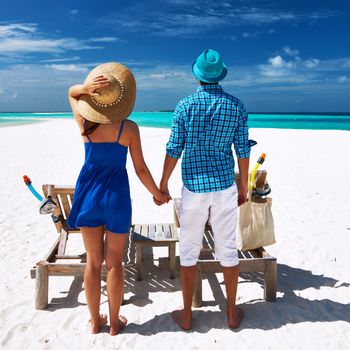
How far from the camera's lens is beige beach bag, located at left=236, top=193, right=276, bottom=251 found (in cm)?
386

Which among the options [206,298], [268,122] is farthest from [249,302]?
[268,122]

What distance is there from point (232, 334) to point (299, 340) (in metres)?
0.56

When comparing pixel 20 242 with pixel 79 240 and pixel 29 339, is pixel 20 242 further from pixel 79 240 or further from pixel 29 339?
pixel 29 339

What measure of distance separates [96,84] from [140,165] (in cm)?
73

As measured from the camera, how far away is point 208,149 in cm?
297

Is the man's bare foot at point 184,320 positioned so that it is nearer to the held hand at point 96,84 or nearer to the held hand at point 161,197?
the held hand at point 161,197

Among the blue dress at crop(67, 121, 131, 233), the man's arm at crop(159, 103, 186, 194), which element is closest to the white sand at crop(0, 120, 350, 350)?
the blue dress at crop(67, 121, 131, 233)

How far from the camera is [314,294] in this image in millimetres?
4008

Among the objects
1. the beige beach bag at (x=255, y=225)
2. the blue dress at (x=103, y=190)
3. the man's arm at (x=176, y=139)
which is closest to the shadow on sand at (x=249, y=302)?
the beige beach bag at (x=255, y=225)

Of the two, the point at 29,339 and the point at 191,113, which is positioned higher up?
the point at 191,113

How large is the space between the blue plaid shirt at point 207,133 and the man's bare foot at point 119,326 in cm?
136

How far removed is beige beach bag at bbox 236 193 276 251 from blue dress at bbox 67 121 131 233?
1.48 meters

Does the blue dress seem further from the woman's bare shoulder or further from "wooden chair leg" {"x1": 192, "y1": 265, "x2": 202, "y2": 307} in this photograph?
"wooden chair leg" {"x1": 192, "y1": 265, "x2": 202, "y2": 307}

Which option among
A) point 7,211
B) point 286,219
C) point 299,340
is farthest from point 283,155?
point 299,340
